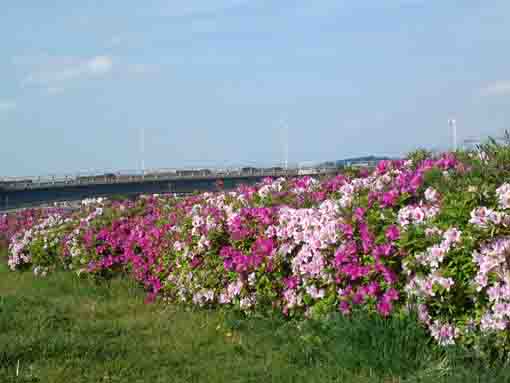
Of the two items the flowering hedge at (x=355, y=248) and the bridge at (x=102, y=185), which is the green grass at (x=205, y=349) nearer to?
the flowering hedge at (x=355, y=248)

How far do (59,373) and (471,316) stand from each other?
2.99 metres

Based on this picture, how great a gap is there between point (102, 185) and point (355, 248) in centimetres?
3912

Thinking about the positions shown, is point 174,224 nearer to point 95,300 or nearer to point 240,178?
point 95,300

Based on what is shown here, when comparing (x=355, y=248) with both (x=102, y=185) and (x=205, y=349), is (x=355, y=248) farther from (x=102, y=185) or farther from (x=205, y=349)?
(x=102, y=185)

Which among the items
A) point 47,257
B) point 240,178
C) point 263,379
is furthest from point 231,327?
point 240,178

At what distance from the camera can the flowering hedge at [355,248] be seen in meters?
4.30

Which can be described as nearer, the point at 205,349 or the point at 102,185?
the point at 205,349

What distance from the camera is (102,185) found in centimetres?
4269

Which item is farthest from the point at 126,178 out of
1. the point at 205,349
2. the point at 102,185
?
the point at 205,349

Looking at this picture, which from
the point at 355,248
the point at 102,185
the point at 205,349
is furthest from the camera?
the point at 102,185

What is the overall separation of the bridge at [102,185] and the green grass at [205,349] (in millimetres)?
25970

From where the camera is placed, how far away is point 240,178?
169ft

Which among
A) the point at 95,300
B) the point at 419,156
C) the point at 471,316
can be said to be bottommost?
the point at 95,300

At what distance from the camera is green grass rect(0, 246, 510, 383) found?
441cm
